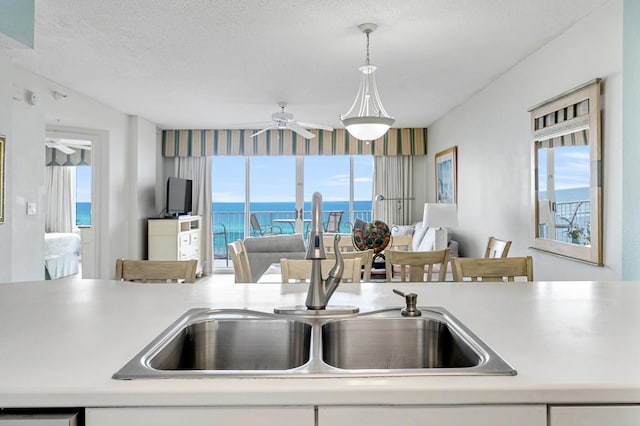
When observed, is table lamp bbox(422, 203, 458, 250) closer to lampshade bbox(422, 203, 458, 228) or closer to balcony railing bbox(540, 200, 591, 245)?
lampshade bbox(422, 203, 458, 228)

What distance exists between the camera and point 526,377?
835mm

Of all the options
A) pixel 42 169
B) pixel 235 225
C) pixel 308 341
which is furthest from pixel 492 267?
pixel 235 225

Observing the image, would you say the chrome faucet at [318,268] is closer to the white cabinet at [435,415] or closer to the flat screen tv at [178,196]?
the white cabinet at [435,415]

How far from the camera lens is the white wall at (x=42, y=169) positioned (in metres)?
4.16

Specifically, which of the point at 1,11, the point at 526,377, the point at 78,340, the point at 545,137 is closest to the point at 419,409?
the point at 526,377

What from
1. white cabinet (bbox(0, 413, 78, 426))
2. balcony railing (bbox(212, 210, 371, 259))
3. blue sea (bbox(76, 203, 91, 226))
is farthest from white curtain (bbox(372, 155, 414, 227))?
blue sea (bbox(76, 203, 91, 226))

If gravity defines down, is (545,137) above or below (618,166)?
above

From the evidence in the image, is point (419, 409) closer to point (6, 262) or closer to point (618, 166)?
point (618, 166)

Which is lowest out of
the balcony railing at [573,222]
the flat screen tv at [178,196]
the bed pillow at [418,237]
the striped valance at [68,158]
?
the bed pillow at [418,237]

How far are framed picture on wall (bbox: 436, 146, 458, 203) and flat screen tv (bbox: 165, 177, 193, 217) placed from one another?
13.4 feet

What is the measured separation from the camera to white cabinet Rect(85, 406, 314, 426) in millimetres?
808

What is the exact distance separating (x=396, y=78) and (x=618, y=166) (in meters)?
2.44

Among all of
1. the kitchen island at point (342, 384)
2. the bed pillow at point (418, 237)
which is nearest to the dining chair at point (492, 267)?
the kitchen island at point (342, 384)

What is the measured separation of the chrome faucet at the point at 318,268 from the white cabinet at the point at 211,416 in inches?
20.6
